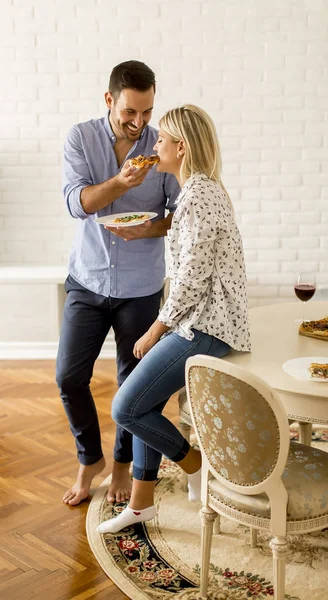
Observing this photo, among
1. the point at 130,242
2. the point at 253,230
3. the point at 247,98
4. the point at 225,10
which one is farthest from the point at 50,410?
the point at 225,10

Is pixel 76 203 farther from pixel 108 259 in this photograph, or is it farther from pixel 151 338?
pixel 151 338

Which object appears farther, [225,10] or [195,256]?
[225,10]

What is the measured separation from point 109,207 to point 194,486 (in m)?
A: 1.13

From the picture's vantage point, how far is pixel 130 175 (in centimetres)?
273

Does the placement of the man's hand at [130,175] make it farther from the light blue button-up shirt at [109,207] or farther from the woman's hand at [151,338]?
the woman's hand at [151,338]

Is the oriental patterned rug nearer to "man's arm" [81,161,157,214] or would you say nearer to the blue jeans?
the blue jeans

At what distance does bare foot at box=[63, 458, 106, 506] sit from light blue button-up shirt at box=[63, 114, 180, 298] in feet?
2.43

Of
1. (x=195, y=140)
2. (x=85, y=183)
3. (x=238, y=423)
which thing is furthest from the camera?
(x=85, y=183)

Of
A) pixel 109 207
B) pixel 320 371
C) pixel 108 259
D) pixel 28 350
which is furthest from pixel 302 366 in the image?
pixel 28 350

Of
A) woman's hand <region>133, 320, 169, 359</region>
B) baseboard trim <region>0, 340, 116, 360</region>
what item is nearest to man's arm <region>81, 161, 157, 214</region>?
woman's hand <region>133, 320, 169, 359</region>

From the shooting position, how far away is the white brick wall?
5.01m

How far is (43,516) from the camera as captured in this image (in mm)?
3055

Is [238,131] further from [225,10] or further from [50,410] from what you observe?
[50,410]

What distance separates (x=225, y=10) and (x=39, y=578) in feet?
12.4
